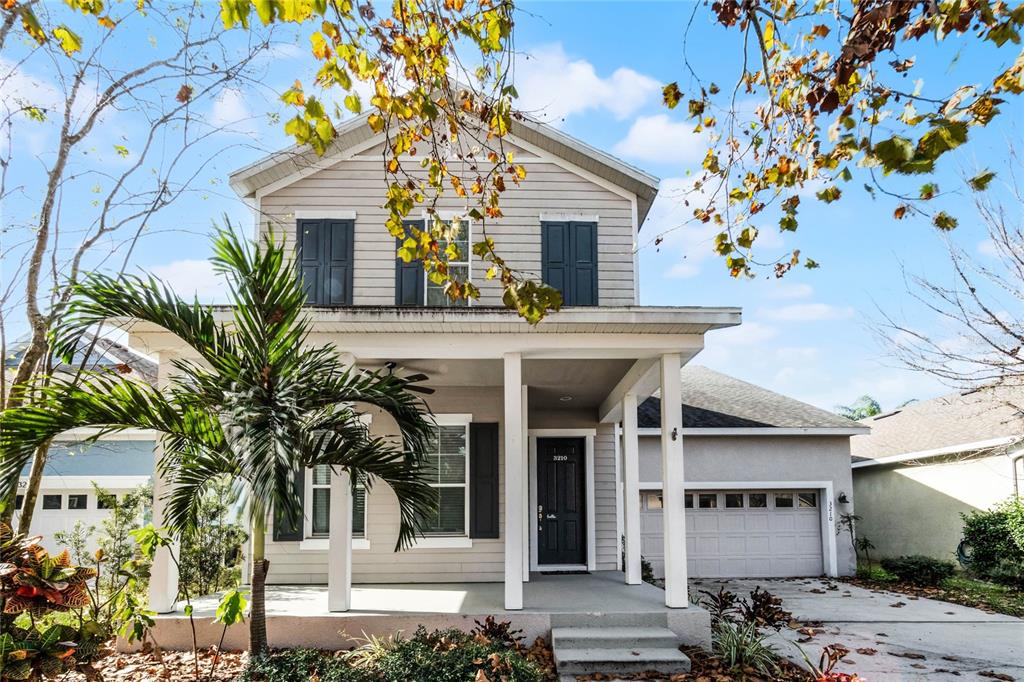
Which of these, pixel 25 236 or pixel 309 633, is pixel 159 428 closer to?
pixel 309 633

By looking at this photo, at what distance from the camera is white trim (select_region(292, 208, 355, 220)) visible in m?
10.2

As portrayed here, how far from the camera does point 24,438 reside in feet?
17.5

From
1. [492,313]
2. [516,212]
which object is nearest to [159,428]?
[492,313]

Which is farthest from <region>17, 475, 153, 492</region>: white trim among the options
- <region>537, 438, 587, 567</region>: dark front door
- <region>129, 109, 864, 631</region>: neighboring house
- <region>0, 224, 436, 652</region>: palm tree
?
<region>0, 224, 436, 652</region>: palm tree

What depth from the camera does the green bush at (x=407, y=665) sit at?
18.2ft

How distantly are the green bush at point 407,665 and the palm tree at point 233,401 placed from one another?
0.35 m

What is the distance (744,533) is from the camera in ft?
45.7

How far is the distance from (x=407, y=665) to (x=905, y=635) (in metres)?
5.87

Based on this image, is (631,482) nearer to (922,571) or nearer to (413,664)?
(413,664)

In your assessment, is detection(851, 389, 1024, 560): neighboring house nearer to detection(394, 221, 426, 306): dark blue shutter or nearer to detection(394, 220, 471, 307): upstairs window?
detection(394, 220, 471, 307): upstairs window

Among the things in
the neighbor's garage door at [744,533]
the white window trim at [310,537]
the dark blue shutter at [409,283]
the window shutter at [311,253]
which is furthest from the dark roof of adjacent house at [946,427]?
the window shutter at [311,253]

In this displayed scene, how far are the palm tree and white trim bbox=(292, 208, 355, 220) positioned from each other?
423cm

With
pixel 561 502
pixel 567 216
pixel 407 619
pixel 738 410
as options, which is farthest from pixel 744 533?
pixel 407 619

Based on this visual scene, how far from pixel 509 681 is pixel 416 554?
5062 mm
